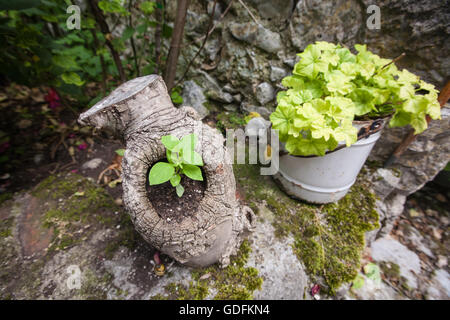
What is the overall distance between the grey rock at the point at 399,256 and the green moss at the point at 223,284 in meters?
1.21

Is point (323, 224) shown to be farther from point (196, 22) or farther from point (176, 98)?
point (196, 22)

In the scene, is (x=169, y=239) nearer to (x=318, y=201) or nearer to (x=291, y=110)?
(x=291, y=110)

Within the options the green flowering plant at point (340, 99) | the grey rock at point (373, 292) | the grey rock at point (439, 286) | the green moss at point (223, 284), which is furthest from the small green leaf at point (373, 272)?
the green flowering plant at point (340, 99)

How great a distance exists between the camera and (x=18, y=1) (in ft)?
3.18

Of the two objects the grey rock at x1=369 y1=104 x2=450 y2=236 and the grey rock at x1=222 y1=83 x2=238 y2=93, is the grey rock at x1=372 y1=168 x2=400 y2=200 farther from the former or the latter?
the grey rock at x1=222 y1=83 x2=238 y2=93

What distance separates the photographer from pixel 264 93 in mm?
1889

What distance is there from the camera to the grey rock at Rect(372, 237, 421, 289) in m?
1.58

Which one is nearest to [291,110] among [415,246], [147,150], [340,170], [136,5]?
[340,170]

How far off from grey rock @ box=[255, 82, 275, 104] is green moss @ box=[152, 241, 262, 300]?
4.53ft

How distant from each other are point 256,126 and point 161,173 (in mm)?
1254

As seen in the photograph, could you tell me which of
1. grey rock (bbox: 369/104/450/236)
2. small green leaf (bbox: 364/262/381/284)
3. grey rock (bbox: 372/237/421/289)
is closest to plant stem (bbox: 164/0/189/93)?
grey rock (bbox: 369/104/450/236)

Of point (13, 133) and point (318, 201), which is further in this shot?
point (13, 133)

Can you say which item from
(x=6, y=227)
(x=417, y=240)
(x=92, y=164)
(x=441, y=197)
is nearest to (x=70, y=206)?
(x=6, y=227)
